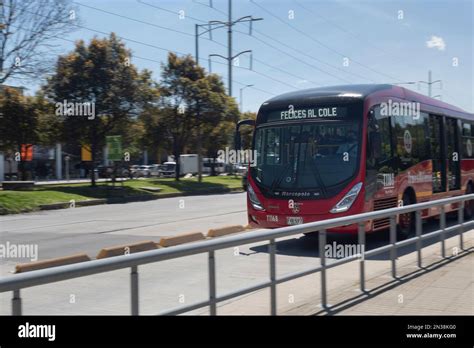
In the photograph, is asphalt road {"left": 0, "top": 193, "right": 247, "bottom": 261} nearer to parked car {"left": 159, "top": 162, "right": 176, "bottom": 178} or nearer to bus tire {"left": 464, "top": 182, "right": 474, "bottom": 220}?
bus tire {"left": 464, "top": 182, "right": 474, "bottom": 220}

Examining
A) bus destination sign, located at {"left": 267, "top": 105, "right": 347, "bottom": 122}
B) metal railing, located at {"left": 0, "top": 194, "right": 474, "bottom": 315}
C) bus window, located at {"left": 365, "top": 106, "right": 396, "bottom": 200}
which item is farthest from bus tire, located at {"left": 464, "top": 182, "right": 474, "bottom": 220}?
metal railing, located at {"left": 0, "top": 194, "right": 474, "bottom": 315}

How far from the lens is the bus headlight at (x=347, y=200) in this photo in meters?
11.1

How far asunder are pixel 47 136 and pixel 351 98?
1005 inches

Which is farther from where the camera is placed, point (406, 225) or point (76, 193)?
point (76, 193)

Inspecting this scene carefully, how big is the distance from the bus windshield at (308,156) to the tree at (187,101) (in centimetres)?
2576

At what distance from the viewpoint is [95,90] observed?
30.4m

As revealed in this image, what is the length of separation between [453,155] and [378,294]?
10770 mm

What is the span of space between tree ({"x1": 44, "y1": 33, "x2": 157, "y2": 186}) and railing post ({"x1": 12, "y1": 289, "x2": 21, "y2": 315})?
27.4 meters

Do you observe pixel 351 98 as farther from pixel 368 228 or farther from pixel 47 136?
pixel 47 136

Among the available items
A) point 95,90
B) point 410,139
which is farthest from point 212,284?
point 95,90

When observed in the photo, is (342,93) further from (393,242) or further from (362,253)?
(362,253)

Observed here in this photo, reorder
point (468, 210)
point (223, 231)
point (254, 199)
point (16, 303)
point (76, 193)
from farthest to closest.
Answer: point (76, 193) → point (468, 210) → point (223, 231) → point (254, 199) → point (16, 303)
